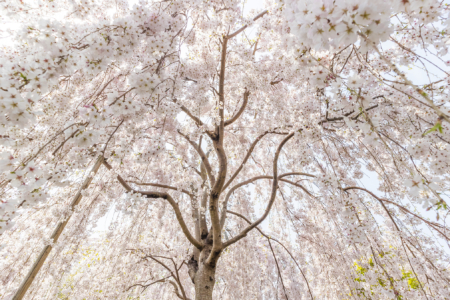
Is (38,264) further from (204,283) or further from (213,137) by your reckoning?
(213,137)

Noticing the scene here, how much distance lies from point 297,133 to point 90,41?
7.14 feet

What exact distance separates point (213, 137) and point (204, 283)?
2278mm

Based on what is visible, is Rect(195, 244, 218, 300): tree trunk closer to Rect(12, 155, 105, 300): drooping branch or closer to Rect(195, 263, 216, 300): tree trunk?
Rect(195, 263, 216, 300): tree trunk

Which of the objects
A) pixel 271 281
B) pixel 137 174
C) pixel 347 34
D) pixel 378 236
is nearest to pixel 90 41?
pixel 347 34

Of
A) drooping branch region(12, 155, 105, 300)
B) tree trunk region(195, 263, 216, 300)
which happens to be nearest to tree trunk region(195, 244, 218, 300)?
tree trunk region(195, 263, 216, 300)

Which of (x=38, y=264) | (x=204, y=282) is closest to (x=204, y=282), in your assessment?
(x=204, y=282)

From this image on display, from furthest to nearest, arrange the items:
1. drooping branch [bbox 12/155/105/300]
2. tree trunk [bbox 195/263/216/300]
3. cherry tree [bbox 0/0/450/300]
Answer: tree trunk [bbox 195/263/216/300], drooping branch [bbox 12/155/105/300], cherry tree [bbox 0/0/450/300]

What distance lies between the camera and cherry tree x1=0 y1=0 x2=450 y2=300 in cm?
132

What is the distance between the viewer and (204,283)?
3182mm

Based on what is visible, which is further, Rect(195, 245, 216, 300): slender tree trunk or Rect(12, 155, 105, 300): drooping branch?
Rect(195, 245, 216, 300): slender tree trunk

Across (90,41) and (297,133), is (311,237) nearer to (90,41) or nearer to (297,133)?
(297,133)

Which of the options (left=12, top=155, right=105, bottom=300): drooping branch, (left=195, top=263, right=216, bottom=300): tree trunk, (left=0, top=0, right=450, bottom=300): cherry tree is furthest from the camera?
(left=195, top=263, right=216, bottom=300): tree trunk

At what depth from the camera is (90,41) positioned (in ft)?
5.27

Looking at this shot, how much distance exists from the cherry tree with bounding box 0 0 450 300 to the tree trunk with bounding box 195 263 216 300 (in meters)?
0.03
